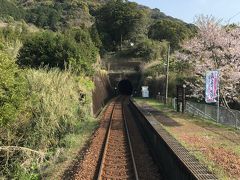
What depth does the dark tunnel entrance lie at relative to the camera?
299 ft

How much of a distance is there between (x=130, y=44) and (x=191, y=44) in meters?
61.1

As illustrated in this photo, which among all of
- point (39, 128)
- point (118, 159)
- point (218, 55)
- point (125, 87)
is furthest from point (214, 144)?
point (125, 87)

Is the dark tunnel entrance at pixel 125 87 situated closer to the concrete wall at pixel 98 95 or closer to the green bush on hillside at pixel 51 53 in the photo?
the concrete wall at pixel 98 95

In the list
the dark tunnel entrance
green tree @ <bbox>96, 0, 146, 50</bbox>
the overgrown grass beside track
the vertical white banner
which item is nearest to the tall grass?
the overgrown grass beside track

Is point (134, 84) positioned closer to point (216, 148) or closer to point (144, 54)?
point (144, 54)

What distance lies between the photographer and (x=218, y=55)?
3319cm

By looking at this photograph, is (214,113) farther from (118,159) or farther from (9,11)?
(9,11)

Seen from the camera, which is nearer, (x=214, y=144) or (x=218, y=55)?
(x=214, y=144)

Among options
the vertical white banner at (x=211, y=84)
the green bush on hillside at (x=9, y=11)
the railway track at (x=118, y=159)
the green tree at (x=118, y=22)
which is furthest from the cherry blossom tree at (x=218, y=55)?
the green tree at (x=118, y=22)

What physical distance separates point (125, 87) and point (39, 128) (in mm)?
77759

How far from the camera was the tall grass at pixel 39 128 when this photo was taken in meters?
14.8

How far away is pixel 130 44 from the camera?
96.9m

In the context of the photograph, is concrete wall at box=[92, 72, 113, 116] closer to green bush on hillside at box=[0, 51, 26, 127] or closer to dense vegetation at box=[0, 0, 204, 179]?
dense vegetation at box=[0, 0, 204, 179]

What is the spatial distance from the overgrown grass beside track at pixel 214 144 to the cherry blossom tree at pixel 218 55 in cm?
629
